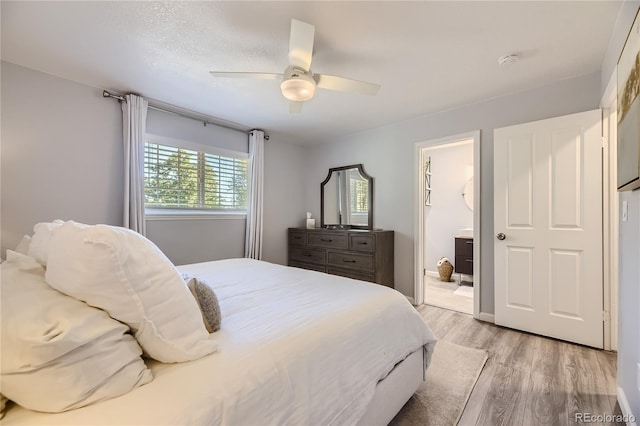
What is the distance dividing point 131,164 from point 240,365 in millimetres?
2688

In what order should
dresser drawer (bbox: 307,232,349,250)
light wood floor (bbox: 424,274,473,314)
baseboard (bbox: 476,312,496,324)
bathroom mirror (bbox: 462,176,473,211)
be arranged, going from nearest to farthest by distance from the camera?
baseboard (bbox: 476,312,496,324) < light wood floor (bbox: 424,274,473,314) < dresser drawer (bbox: 307,232,349,250) < bathroom mirror (bbox: 462,176,473,211)

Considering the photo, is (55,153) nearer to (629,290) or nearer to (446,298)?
(629,290)

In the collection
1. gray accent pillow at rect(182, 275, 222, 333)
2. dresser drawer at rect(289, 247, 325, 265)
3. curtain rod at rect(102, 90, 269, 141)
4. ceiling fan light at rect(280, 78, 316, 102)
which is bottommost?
dresser drawer at rect(289, 247, 325, 265)

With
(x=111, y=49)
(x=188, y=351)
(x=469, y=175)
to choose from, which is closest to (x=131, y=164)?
(x=111, y=49)

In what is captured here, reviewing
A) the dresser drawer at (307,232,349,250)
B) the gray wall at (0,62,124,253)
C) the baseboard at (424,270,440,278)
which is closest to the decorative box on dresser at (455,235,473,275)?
the baseboard at (424,270,440,278)

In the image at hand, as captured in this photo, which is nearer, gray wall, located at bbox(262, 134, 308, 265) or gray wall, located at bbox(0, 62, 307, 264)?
gray wall, located at bbox(0, 62, 307, 264)

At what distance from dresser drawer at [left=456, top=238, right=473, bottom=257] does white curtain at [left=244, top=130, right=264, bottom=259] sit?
3149 mm

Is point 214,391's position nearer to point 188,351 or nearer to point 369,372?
point 188,351

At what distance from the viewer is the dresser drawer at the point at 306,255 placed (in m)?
3.95

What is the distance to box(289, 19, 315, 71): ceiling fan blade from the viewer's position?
162cm

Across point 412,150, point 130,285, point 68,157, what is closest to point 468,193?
point 412,150

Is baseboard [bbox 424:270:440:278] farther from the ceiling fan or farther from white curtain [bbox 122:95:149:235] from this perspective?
white curtain [bbox 122:95:149:235]

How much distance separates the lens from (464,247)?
4355mm

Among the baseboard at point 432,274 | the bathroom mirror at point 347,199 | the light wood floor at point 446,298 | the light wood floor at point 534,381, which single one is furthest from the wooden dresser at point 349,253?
the baseboard at point 432,274
